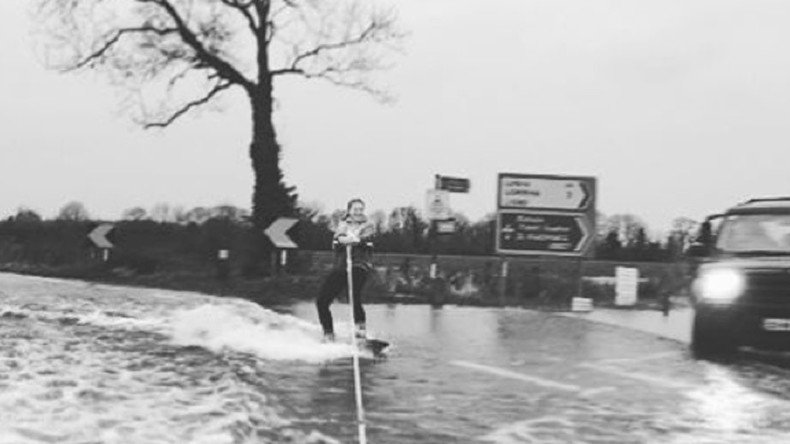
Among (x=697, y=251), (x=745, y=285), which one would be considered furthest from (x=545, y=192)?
(x=745, y=285)

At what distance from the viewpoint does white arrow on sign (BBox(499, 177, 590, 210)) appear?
75.0ft

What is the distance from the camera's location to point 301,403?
8305 millimetres

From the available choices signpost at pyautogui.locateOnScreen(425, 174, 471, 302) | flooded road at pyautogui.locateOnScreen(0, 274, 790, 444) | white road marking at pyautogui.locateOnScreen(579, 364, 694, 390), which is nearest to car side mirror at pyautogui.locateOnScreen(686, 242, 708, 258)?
flooded road at pyautogui.locateOnScreen(0, 274, 790, 444)

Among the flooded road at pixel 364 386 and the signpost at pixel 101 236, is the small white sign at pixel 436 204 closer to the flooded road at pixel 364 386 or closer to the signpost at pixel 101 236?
the flooded road at pixel 364 386

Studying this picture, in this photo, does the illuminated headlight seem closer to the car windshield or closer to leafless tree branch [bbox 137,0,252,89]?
the car windshield

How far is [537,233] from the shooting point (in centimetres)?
2298

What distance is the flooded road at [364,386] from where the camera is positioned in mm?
7363

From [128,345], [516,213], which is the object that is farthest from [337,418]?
[516,213]

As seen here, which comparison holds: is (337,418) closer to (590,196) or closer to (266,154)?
(590,196)

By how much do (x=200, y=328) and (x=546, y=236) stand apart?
10987 millimetres

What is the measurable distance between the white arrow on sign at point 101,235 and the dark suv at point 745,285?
2492 centimetres

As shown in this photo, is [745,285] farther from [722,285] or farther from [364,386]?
[364,386]

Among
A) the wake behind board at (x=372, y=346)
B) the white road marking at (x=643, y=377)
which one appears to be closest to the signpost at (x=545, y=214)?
the wake behind board at (x=372, y=346)

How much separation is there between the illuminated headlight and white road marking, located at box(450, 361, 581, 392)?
313 cm
